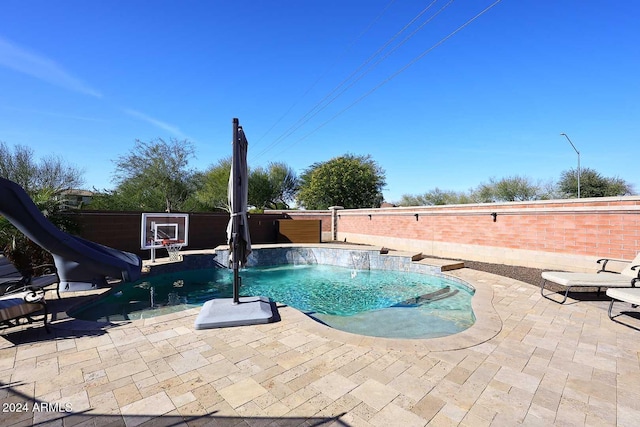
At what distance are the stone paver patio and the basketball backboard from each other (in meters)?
6.83

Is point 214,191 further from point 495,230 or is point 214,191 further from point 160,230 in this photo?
point 495,230

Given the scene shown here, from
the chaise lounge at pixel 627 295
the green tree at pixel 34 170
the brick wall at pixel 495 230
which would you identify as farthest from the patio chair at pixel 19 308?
the green tree at pixel 34 170

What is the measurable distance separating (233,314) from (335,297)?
3.74 m

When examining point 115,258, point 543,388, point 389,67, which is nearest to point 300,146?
point 389,67

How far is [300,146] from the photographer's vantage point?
2295cm

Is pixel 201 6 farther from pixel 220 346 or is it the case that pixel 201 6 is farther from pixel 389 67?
pixel 220 346

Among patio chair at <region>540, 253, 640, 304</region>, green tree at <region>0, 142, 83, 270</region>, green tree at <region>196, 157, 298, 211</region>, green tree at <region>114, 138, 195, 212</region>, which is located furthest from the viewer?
green tree at <region>196, 157, 298, 211</region>

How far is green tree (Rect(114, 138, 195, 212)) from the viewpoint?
19688 millimetres

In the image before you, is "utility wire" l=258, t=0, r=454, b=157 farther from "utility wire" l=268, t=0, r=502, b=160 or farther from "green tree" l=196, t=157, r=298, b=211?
"green tree" l=196, t=157, r=298, b=211

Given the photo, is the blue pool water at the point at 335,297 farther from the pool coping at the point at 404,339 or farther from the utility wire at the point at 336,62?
the utility wire at the point at 336,62

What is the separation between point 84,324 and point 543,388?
5509mm

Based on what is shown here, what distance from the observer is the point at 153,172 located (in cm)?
2009

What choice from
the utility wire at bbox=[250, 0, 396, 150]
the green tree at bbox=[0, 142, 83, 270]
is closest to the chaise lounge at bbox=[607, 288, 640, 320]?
the utility wire at bbox=[250, 0, 396, 150]

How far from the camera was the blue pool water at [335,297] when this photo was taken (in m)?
5.11
